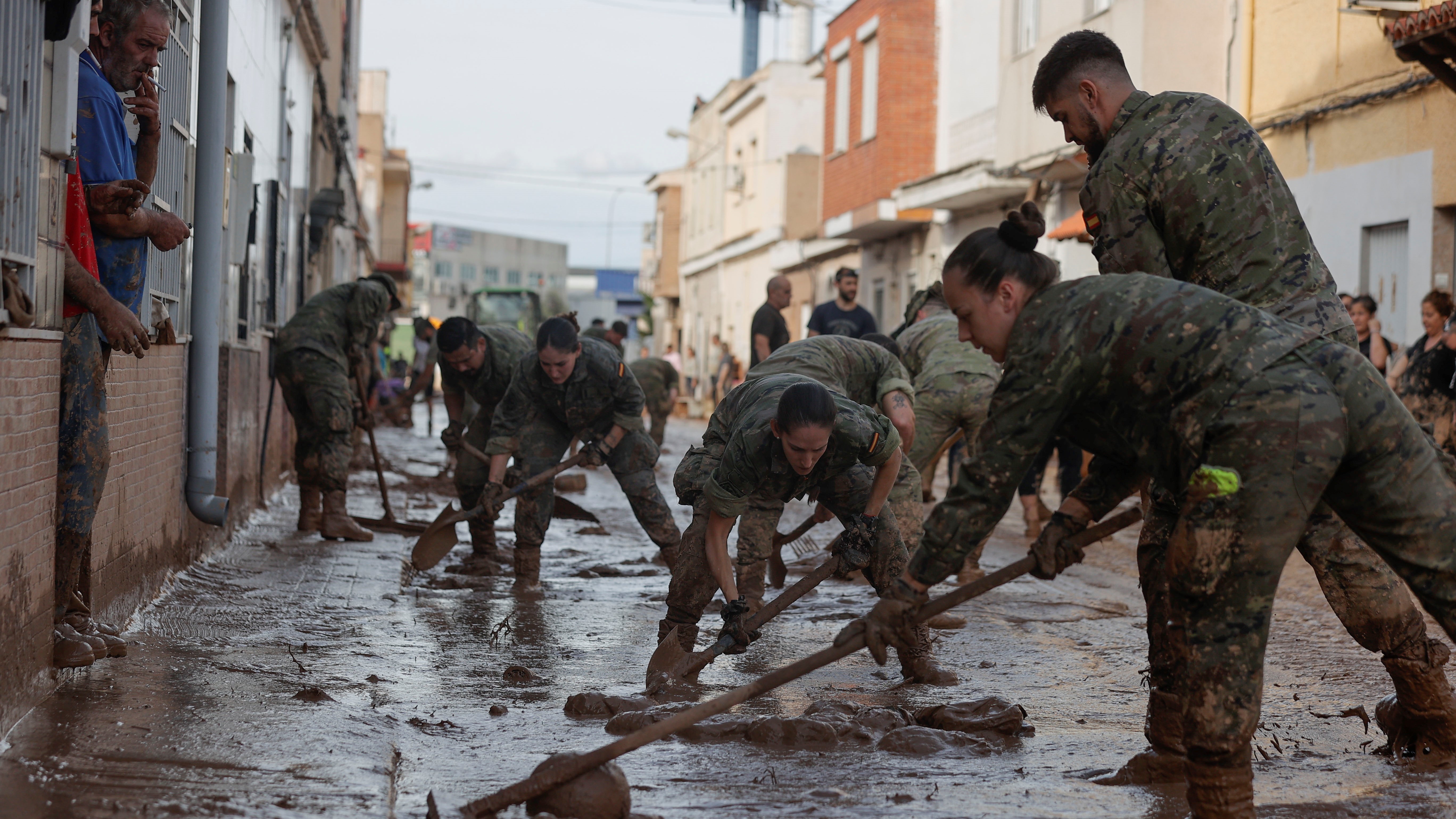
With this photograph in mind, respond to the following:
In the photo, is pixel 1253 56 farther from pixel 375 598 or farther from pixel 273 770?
pixel 273 770

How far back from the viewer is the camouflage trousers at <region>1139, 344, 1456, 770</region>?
2.85 metres

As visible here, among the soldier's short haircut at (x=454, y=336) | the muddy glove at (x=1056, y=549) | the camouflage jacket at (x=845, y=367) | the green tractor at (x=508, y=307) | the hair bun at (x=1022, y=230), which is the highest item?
the green tractor at (x=508, y=307)

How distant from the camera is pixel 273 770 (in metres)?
3.30

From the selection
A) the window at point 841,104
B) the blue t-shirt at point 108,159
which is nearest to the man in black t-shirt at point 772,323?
the blue t-shirt at point 108,159

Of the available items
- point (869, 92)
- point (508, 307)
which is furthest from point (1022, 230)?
point (508, 307)

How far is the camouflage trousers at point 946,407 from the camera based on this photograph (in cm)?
720

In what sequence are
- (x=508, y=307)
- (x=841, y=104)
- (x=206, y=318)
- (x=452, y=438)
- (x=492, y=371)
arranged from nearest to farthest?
(x=206, y=318) → (x=452, y=438) → (x=492, y=371) → (x=841, y=104) → (x=508, y=307)

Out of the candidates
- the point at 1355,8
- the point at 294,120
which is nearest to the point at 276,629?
the point at 294,120

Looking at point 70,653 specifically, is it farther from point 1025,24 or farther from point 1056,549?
point 1025,24

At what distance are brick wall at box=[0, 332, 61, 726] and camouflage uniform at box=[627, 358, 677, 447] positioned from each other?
32.3ft

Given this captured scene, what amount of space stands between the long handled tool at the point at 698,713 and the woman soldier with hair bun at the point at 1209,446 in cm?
8

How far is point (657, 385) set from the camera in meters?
13.9

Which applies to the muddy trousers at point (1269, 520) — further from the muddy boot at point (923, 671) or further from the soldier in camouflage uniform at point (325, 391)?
the soldier in camouflage uniform at point (325, 391)

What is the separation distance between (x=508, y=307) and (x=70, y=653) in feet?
80.6
